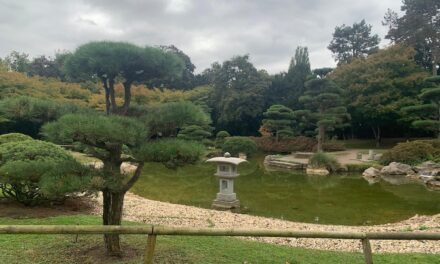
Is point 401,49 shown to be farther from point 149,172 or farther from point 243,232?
point 243,232

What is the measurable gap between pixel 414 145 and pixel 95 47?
16424mm

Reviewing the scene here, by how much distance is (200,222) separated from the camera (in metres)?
6.91

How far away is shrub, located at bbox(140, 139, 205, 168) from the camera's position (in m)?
3.77

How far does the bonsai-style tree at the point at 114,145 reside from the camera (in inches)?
134

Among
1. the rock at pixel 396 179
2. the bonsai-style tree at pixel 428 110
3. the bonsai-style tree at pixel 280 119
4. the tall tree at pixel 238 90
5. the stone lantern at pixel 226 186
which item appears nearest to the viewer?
the stone lantern at pixel 226 186

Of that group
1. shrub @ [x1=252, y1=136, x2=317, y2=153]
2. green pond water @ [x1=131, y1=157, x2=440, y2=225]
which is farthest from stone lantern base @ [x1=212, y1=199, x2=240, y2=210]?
shrub @ [x1=252, y1=136, x2=317, y2=153]

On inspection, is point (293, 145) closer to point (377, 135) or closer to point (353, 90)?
point (353, 90)

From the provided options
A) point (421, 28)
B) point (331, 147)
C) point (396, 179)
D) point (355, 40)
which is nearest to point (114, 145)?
point (396, 179)

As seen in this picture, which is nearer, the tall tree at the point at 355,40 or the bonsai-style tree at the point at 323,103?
the bonsai-style tree at the point at 323,103

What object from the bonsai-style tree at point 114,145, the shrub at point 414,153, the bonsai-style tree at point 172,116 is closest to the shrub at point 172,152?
the bonsai-style tree at point 114,145

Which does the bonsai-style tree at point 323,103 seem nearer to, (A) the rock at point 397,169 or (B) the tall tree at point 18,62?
(A) the rock at point 397,169

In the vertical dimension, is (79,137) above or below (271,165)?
above

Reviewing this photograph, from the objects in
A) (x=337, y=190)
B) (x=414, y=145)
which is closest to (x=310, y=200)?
(x=337, y=190)

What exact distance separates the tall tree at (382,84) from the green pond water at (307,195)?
340 inches
